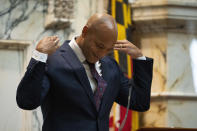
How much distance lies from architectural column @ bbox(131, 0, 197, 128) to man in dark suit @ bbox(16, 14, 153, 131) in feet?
6.24

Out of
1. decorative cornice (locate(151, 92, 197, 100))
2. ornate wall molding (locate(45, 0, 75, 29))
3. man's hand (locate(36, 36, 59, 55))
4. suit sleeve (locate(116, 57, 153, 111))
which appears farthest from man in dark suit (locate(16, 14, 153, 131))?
decorative cornice (locate(151, 92, 197, 100))

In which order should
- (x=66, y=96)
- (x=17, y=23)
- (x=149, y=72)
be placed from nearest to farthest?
(x=66, y=96)
(x=149, y=72)
(x=17, y=23)

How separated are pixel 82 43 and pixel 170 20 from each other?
6.83 ft

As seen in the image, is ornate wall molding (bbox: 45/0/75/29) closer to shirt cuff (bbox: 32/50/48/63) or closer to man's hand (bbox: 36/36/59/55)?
man's hand (bbox: 36/36/59/55)

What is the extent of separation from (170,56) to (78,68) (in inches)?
85.0

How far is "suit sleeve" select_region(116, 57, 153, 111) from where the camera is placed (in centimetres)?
249

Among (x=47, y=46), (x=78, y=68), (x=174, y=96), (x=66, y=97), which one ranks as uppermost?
(x=47, y=46)

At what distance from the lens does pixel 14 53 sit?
394 cm

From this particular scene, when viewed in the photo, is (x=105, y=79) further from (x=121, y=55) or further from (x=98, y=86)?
(x=121, y=55)

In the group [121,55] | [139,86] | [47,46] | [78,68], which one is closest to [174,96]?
[121,55]

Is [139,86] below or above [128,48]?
below

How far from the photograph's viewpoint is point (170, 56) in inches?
168

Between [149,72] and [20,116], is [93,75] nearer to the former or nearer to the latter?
[149,72]

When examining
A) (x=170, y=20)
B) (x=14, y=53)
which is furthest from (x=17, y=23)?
(x=170, y=20)
